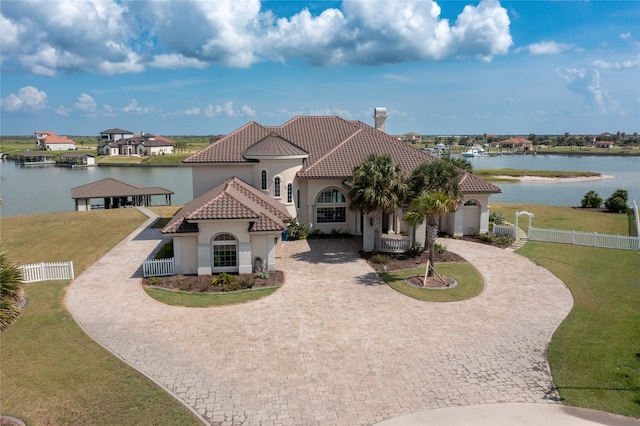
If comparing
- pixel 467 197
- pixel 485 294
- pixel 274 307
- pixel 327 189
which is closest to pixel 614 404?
pixel 485 294

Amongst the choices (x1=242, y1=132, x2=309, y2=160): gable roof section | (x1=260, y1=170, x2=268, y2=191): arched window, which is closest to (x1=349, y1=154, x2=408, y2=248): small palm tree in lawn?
(x1=242, y1=132, x2=309, y2=160): gable roof section

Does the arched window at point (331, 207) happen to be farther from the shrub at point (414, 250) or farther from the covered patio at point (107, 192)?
the covered patio at point (107, 192)

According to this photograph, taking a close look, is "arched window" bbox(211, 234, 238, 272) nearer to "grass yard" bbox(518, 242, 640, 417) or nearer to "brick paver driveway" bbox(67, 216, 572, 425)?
"brick paver driveway" bbox(67, 216, 572, 425)

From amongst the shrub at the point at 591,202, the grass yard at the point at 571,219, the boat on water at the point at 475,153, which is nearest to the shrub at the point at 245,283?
the grass yard at the point at 571,219

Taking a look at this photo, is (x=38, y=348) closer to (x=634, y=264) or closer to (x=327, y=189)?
(x=327, y=189)

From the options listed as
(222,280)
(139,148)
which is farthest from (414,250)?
(139,148)

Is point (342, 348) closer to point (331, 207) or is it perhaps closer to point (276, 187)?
point (331, 207)
